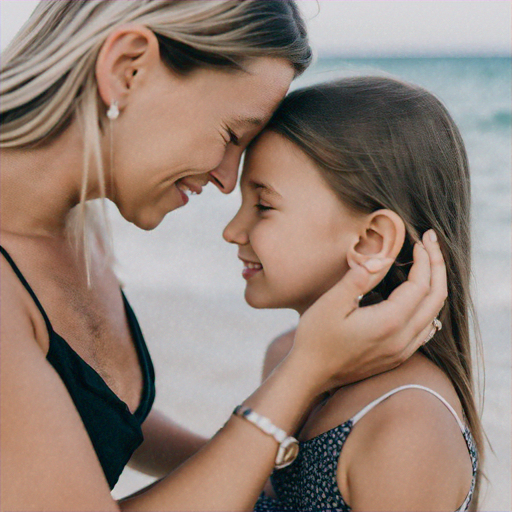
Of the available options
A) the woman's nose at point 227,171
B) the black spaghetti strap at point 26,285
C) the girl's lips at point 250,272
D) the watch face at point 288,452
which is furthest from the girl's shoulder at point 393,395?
the black spaghetti strap at point 26,285

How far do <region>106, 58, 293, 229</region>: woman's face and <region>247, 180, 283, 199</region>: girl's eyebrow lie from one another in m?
0.16

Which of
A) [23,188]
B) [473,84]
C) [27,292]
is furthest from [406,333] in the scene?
[473,84]

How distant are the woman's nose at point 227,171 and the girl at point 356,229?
3.8 inches

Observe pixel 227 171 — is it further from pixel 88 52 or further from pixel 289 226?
pixel 88 52

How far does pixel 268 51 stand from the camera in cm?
215

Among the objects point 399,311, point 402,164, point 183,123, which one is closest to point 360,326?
point 399,311

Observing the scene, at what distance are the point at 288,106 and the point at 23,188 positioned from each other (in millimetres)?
923

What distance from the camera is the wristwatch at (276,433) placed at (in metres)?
1.90

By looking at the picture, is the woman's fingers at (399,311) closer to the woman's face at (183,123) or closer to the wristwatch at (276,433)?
the wristwatch at (276,433)

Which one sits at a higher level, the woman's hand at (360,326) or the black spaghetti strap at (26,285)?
the black spaghetti strap at (26,285)

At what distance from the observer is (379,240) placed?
2320mm

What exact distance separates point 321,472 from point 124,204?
3.46ft

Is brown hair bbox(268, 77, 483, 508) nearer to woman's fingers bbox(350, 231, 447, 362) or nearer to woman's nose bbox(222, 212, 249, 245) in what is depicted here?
woman's fingers bbox(350, 231, 447, 362)

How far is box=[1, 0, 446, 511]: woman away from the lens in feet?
5.74
